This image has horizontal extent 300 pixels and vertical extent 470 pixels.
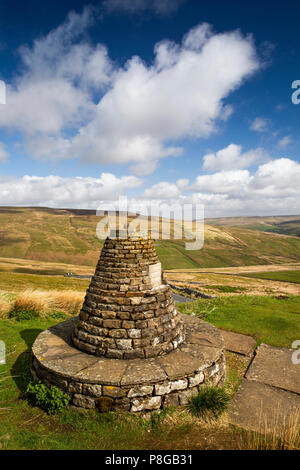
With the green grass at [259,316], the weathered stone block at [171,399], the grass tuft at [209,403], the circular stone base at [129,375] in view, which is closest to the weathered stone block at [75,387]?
the circular stone base at [129,375]

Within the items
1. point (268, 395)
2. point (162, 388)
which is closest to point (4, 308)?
point (162, 388)

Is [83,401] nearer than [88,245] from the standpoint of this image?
Yes

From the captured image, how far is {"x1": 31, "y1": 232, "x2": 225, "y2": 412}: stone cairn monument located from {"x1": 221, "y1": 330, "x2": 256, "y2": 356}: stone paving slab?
1.74m

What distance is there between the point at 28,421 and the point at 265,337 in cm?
802

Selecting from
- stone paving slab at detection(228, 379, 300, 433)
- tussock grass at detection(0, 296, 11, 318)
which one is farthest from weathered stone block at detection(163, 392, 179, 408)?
tussock grass at detection(0, 296, 11, 318)

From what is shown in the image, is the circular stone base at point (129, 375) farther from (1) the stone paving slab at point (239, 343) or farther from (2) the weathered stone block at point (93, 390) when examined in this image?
(1) the stone paving slab at point (239, 343)

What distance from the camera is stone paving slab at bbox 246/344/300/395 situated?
6.01m

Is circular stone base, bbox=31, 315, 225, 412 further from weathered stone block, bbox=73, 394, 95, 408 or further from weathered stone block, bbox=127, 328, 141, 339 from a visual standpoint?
weathered stone block, bbox=127, 328, 141, 339

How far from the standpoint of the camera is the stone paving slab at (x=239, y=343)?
25.8ft

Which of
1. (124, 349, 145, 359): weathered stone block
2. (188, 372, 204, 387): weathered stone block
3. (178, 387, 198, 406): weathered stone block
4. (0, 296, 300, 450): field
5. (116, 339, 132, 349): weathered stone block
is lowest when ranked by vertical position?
(0, 296, 300, 450): field

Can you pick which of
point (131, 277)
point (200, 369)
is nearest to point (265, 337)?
point (200, 369)

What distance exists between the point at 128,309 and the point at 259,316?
8.21 m

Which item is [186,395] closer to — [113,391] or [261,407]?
[113,391]

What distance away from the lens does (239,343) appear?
842 centimetres
